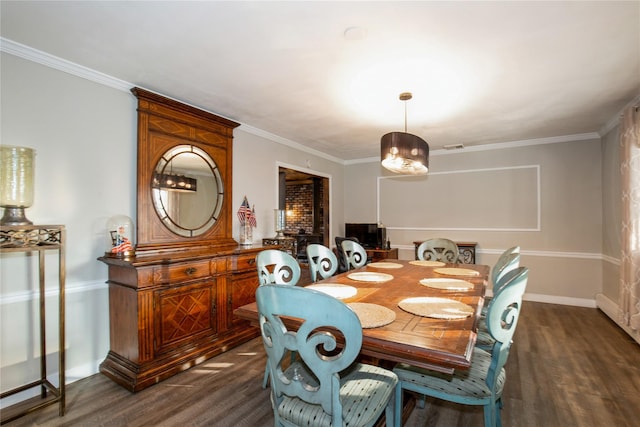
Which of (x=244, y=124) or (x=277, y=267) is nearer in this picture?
(x=277, y=267)

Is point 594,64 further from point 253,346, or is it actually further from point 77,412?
point 77,412

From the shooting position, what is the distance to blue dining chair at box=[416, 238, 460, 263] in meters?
3.54

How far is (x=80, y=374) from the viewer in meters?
2.38

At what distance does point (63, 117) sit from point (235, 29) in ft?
5.07

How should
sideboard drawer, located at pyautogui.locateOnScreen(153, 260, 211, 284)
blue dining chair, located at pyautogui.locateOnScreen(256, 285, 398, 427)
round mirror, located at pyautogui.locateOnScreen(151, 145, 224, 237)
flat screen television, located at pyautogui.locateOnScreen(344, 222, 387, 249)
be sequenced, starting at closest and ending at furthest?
blue dining chair, located at pyautogui.locateOnScreen(256, 285, 398, 427)
sideboard drawer, located at pyautogui.locateOnScreen(153, 260, 211, 284)
round mirror, located at pyautogui.locateOnScreen(151, 145, 224, 237)
flat screen television, located at pyautogui.locateOnScreen(344, 222, 387, 249)

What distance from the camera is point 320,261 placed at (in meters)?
2.76

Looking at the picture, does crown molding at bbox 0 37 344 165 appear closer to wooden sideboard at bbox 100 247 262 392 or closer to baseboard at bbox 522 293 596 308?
wooden sideboard at bbox 100 247 262 392

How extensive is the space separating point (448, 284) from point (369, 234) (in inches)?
137

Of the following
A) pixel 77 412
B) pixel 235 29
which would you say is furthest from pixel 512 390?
pixel 235 29

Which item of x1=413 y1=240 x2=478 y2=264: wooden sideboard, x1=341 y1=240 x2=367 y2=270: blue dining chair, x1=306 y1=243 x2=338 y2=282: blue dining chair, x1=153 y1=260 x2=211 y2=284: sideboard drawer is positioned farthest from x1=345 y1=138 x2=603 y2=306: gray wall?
x1=153 y1=260 x2=211 y2=284: sideboard drawer

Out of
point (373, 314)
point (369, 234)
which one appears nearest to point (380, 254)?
point (369, 234)

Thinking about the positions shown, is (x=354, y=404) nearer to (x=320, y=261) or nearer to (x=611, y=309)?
(x=320, y=261)

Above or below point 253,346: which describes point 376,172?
above

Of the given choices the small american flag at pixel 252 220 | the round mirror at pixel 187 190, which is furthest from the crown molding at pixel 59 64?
the small american flag at pixel 252 220
